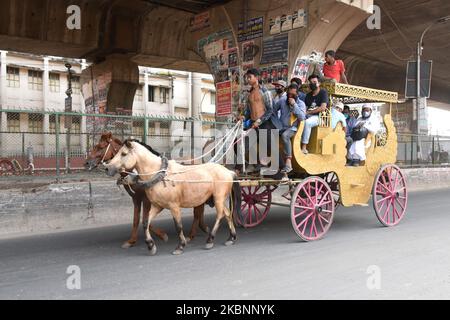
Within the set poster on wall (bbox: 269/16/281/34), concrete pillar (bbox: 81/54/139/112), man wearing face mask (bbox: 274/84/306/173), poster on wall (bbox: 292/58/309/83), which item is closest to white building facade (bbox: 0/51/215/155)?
concrete pillar (bbox: 81/54/139/112)

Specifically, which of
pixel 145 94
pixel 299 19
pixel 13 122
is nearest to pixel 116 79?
pixel 13 122

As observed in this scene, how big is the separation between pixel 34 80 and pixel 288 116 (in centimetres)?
3187

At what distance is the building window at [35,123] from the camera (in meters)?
11.1

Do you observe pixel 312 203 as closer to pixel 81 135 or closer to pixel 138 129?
pixel 138 129

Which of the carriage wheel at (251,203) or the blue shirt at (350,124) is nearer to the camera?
the carriage wheel at (251,203)

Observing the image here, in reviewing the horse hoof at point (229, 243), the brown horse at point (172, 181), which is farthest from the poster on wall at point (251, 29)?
the horse hoof at point (229, 243)

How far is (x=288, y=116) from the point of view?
23.1 ft

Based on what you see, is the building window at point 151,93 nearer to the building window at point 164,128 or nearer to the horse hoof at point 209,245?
the building window at point 164,128

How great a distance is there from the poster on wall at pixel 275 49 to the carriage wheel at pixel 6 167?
6.60 metres

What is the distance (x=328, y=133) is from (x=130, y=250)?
12.2 ft

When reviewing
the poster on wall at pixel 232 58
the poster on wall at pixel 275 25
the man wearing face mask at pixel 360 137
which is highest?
the poster on wall at pixel 275 25

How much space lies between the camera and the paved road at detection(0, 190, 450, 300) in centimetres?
439

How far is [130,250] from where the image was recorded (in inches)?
248
